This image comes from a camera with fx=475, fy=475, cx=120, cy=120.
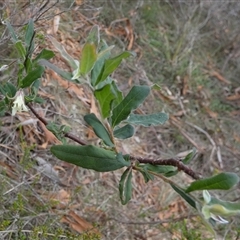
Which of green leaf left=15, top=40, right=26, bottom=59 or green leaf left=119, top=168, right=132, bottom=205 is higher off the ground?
green leaf left=15, top=40, right=26, bottom=59

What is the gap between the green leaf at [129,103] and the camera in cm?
87

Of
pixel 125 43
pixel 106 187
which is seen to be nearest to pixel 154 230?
pixel 106 187

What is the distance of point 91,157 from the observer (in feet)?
2.86

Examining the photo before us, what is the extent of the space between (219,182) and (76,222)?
974 millimetres

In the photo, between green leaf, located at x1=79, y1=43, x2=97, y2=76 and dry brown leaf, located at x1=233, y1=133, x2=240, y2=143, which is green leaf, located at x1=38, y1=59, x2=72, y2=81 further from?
dry brown leaf, located at x1=233, y1=133, x2=240, y2=143

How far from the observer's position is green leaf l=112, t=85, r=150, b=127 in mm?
872

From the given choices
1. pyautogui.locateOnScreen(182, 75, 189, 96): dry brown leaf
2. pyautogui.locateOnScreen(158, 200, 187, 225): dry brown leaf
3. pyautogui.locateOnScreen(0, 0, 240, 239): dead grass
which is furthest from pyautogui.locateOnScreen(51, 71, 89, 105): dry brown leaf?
pyautogui.locateOnScreen(182, 75, 189, 96): dry brown leaf

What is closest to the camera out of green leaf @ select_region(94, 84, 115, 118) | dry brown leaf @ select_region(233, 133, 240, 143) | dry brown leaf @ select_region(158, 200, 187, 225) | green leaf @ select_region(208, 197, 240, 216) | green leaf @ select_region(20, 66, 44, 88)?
green leaf @ select_region(208, 197, 240, 216)

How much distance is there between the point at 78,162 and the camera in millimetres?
879

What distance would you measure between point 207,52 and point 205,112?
1.83 feet

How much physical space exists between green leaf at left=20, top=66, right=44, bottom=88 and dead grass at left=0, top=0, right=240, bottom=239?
17.2 inches

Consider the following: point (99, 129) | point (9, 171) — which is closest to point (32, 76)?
point (99, 129)

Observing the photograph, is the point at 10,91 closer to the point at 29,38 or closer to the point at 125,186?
the point at 29,38

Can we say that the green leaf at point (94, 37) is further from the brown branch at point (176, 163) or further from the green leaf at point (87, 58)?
the brown branch at point (176, 163)
